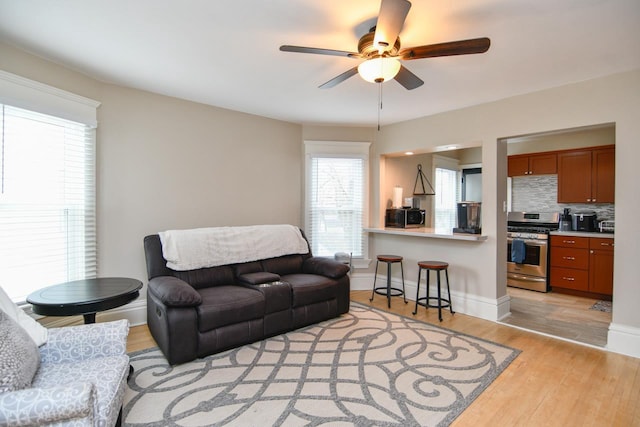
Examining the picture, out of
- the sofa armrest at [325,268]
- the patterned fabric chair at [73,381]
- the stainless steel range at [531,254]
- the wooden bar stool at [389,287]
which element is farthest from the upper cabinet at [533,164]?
the patterned fabric chair at [73,381]

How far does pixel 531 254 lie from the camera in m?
5.11

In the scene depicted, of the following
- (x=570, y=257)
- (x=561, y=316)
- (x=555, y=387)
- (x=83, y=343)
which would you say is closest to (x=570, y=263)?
(x=570, y=257)

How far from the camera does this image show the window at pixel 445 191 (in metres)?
6.27

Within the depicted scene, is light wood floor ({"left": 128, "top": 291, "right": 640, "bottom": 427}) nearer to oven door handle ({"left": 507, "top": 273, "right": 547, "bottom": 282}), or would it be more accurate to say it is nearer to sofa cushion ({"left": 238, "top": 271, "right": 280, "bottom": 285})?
sofa cushion ({"left": 238, "top": 271, "right": 280, "bottom": 285})

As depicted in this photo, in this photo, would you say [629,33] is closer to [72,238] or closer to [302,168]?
[302,168]

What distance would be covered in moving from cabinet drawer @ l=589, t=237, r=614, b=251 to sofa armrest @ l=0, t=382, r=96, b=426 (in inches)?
228

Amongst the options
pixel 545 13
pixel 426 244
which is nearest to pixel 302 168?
pixel 426 244

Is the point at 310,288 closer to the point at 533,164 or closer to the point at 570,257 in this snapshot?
the point at 570,257

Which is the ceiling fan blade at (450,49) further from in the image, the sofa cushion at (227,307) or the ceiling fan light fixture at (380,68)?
the sofa cushion at (227,307)

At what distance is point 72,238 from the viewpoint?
2.99 m

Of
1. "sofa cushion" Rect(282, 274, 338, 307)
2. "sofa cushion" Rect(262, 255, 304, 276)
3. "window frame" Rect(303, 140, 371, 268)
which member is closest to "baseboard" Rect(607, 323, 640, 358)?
"sofa cushion" Rect(282, 274, 338, 307)

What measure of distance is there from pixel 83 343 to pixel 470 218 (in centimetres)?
382

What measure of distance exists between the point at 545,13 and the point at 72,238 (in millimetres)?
4063

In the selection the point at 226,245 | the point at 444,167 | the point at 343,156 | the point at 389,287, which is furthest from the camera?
the point at 444,167
